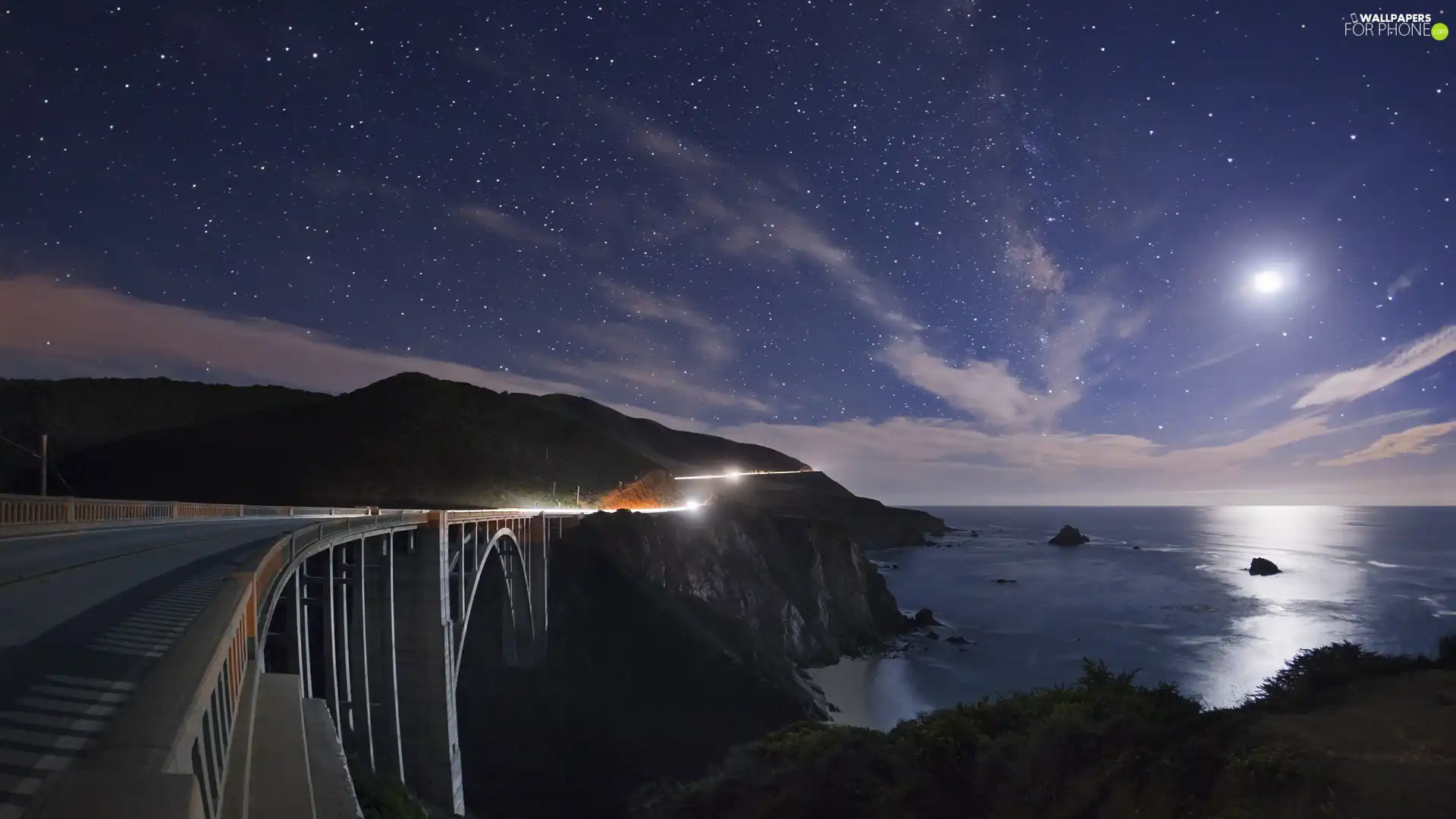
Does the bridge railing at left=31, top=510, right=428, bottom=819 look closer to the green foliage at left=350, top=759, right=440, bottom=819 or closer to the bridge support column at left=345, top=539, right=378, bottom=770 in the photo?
the green foliage at left=350, top=759, right=440, bottom=819

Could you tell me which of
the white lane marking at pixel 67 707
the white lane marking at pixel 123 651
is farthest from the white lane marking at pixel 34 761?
the white lane marking at pixel 123 651

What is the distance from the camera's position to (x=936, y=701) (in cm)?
4459

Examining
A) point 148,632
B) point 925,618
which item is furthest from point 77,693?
point 925,618

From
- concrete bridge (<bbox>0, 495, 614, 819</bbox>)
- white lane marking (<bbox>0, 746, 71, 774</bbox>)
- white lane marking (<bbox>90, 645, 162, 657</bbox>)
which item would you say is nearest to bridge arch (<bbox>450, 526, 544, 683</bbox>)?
concrete bridge (<bbox>0, 495, 614, 819</bbox>)

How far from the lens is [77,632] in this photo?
558 cm

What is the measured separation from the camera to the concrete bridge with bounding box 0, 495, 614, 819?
8.86ft

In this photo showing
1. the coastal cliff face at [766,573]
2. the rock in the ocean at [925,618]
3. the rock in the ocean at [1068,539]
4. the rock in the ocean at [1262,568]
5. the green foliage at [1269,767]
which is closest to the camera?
the green foliage at [1269,767]

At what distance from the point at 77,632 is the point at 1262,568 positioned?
126m

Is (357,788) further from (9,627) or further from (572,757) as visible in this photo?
(572,757)

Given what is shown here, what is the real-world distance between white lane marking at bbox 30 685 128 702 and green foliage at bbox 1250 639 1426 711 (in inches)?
778

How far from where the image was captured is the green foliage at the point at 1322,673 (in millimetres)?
16359

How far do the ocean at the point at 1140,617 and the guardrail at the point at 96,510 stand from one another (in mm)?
32124

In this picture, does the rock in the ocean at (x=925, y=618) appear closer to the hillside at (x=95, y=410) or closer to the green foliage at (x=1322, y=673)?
the green foliage at (x=1322, y=673)

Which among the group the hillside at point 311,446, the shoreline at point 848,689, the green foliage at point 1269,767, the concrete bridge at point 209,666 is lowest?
the shoreline at point 848,689
